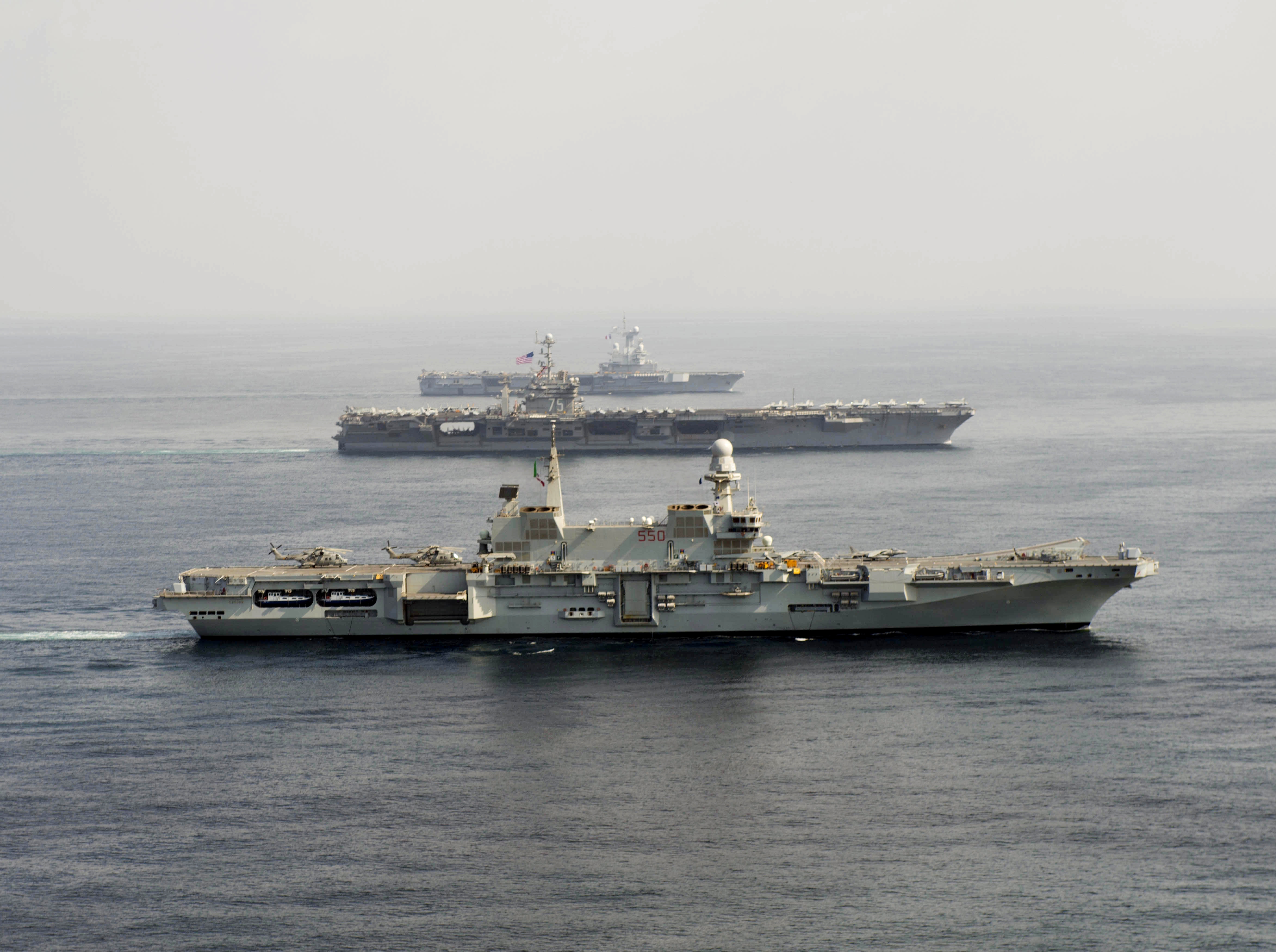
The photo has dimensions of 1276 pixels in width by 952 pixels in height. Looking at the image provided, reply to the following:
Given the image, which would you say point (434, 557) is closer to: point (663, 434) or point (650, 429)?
point (663, 434)

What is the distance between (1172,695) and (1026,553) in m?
8.77

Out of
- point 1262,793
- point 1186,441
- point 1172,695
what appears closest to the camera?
point 1262,793

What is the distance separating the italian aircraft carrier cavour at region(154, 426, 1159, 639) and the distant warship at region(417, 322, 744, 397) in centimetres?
9292

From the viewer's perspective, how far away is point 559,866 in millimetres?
28984

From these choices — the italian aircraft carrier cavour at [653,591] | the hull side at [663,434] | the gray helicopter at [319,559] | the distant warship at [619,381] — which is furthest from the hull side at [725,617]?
the distant warship at [619,381]

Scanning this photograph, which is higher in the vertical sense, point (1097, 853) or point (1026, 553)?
point (1026, 553)

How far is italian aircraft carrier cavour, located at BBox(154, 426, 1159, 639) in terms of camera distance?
1768 inches

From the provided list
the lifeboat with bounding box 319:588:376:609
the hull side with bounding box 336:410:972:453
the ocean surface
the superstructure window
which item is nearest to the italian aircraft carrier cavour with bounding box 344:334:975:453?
the hull side with bounding box 336:410:972:453

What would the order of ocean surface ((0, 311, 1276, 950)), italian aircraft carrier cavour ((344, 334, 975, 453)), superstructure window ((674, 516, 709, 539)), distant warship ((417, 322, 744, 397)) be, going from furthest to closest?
distant warship ((417, 322, 744, 397))
italian aircraft carrier cavour ((344, 334, 975, 453))
superstructure window ((674, 516, 709, 539))
ocean surface ((0, 311, 1276, 950))

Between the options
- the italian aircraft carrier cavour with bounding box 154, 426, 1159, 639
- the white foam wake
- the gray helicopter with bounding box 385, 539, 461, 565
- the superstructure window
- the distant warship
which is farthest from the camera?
the distant warship

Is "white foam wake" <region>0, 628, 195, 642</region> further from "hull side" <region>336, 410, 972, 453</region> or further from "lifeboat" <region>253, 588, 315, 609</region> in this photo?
"hull side" <region>336, 410, 972, 453</region>

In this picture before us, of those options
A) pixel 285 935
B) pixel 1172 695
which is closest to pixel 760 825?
pixel 285 935

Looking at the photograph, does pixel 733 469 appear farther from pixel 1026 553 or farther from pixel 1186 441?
pixel 1186 441

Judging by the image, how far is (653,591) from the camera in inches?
1790
